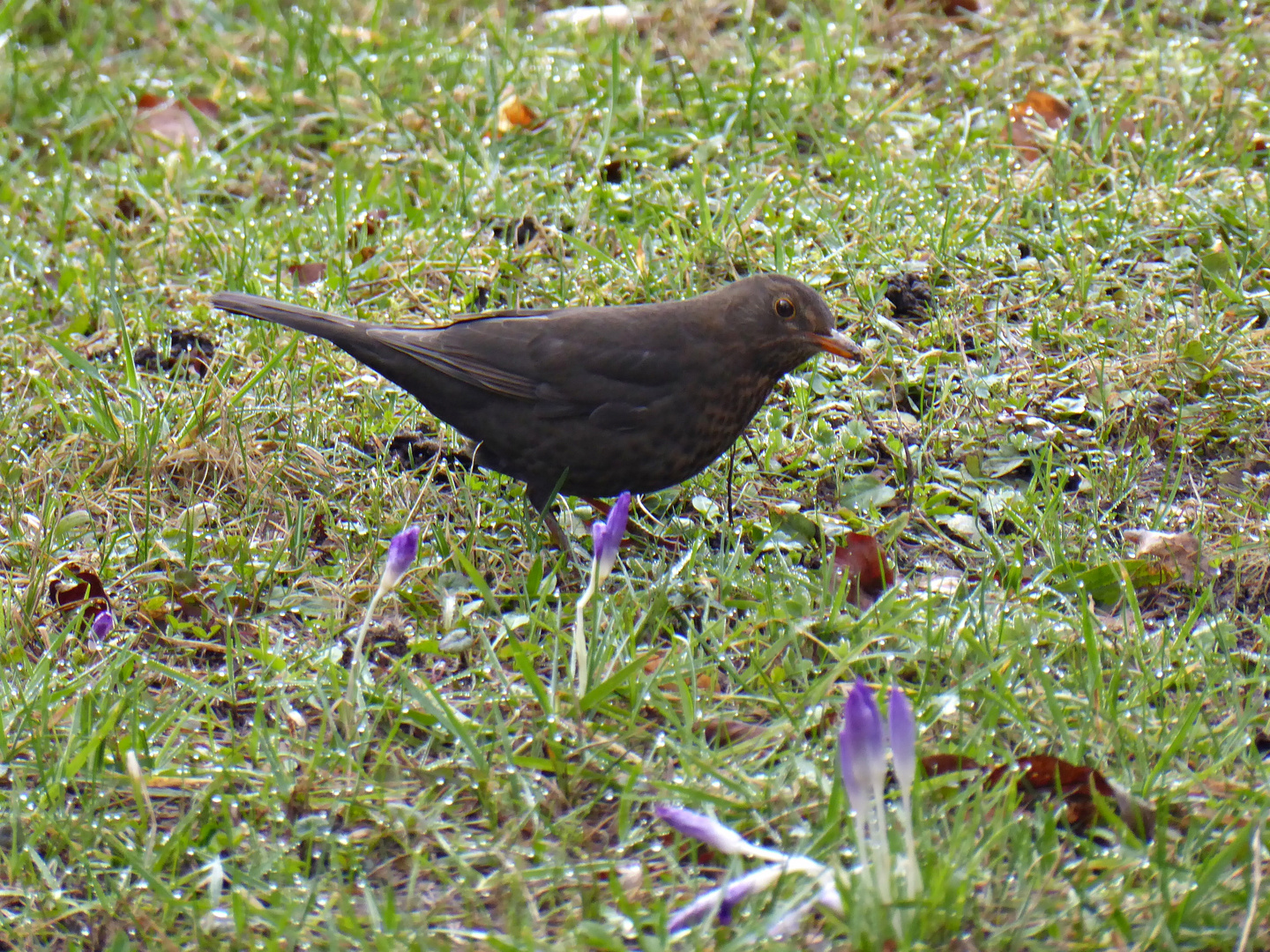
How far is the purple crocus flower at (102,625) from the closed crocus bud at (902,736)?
6.89 feet

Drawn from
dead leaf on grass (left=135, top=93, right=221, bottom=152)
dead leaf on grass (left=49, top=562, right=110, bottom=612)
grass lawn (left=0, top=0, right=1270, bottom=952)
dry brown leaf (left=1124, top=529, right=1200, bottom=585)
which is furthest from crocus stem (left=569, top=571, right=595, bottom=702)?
dead leaf on grass (left=135, top=93, right=221, bottom=152)

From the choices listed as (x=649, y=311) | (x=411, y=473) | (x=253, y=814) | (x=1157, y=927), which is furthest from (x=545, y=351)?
(x=1157, y=927)

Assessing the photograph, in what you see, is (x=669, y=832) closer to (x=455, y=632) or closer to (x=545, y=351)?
(x=455, y=632)

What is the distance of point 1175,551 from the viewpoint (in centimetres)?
364

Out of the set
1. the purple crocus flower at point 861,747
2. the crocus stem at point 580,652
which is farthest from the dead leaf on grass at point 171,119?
the purple crocus flower at point 861,747

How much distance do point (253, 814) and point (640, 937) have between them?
920 mm

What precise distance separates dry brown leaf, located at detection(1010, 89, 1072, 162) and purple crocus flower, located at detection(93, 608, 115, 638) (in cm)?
380

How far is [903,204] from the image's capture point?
5227 millimetres

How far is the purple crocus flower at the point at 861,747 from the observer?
220cm

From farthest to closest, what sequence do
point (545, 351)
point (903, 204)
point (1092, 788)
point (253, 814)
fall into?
1. point (903, 204)
2. point (545, 351)
3. point (253, 814)
4. point (1092, 788)

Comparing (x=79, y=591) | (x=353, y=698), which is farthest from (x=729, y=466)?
(x=79, y=591)

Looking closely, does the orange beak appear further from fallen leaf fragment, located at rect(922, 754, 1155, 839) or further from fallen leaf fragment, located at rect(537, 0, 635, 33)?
fallen leaf fragment, located at rect(537, 0, 635, 33)

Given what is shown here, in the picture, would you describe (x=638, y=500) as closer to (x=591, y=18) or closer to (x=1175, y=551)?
(x=1175, y=551)

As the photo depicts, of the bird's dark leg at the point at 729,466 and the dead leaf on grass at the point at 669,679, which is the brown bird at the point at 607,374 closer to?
the bird's dark leg at the point at 729,466
